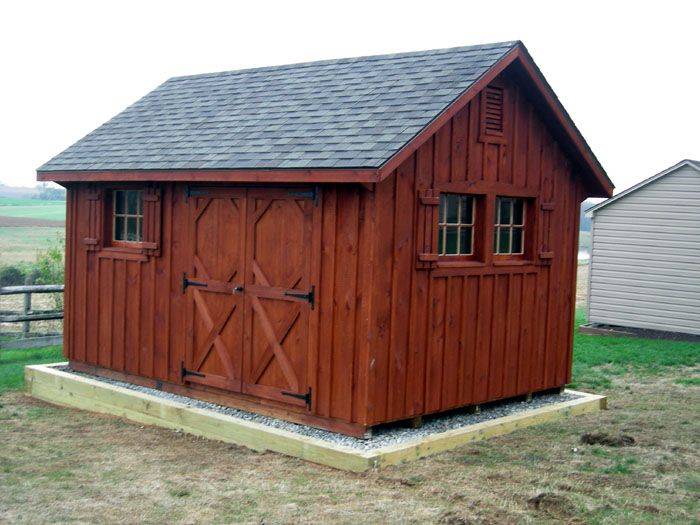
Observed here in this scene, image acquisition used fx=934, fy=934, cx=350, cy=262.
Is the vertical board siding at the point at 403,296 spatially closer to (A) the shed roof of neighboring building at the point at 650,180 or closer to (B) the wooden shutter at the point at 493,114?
(B) the wooden shutter at the point at 493,114

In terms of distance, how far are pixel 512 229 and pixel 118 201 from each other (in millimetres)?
4897

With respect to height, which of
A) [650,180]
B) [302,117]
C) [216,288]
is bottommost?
[216,288]

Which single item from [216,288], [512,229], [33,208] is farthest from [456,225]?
[33,208]

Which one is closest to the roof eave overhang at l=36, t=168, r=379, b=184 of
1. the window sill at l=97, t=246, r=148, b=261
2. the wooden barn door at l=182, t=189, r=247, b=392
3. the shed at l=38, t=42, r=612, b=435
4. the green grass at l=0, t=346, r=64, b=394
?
the shed at l=38, t=42, r=612, b=435

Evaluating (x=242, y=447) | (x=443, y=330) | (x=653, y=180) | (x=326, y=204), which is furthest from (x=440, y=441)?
(x=653, y=180)

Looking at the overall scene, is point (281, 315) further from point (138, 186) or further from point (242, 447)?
point (138, 186)

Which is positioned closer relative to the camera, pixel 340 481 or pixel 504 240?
pixel 340 481

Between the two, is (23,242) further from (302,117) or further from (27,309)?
(302,117)

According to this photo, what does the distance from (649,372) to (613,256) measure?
20.7 ft

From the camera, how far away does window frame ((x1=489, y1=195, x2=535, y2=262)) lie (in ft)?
34.1

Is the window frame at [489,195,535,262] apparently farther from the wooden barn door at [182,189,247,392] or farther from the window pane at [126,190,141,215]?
the window pane at [126,190,141,215]

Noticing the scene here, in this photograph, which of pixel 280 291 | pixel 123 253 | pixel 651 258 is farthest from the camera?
pixel 651 258

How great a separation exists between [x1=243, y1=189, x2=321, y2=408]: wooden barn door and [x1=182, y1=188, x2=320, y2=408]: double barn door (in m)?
0.01

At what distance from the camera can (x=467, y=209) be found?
10039mm
